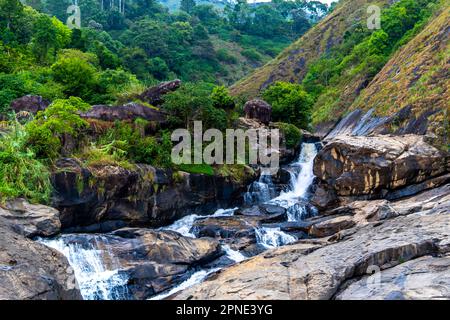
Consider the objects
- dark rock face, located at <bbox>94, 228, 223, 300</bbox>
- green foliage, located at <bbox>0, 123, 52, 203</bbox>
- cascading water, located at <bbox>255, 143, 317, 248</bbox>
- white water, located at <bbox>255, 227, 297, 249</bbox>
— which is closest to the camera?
dark rock face, located at <bbox>94, 228, 223, 300</bbox>

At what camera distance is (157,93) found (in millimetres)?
27594

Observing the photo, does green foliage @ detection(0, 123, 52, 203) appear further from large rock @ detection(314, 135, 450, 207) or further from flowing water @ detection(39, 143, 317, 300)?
large rock @ detection(314, 135, 450, 207)

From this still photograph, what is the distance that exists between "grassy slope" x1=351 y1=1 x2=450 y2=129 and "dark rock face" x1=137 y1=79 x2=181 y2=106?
14095 mm

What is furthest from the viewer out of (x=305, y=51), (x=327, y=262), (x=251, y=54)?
(x=251, y=54)

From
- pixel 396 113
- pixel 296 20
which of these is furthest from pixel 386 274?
pixel 296 20

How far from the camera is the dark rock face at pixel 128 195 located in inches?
742

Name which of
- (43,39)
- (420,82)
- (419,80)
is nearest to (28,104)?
(43,39)

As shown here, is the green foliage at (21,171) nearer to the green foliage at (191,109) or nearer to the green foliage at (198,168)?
the green foliage at (198,168)

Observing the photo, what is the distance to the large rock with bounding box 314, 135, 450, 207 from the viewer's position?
22.4 metres

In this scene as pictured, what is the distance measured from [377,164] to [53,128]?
1530 cm

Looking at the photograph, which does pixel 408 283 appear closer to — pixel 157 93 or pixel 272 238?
pixel 272 238

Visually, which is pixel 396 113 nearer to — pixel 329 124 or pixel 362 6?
pixel 329 124

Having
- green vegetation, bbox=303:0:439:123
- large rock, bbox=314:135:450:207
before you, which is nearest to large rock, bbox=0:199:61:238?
large rock, bbox=314:135:450:207
